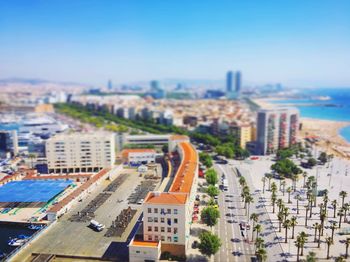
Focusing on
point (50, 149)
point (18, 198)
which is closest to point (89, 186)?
point (18, 198)

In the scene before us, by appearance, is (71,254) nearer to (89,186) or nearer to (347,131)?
(89,186)

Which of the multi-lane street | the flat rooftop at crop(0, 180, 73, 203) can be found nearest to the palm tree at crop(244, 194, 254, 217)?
the multi-lane street

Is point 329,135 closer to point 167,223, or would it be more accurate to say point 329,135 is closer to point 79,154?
point 79,154

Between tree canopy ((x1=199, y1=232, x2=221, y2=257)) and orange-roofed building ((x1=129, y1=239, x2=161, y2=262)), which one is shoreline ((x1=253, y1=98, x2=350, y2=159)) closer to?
tree canopy ((x1=199, y1=232, x2=221, y2=257))

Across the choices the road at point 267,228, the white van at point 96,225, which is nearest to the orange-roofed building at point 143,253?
the white van at point 96,225

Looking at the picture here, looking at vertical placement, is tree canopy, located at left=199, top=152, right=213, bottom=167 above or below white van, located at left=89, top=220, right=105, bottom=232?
above

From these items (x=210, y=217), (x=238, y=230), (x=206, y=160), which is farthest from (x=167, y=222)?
(x=206, y=160)

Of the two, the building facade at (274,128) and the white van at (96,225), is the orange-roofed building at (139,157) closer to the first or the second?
the building facade at (274,128)
